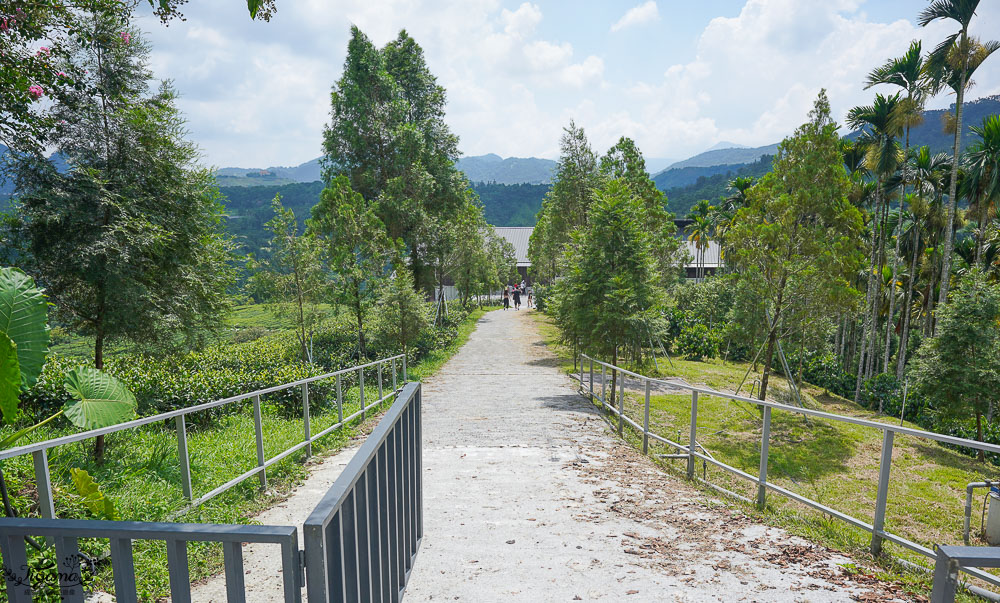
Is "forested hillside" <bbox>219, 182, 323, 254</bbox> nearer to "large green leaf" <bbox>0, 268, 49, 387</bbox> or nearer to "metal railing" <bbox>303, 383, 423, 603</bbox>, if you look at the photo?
"large green leaf" <bbox>0, 268, 49, 387</bbox>

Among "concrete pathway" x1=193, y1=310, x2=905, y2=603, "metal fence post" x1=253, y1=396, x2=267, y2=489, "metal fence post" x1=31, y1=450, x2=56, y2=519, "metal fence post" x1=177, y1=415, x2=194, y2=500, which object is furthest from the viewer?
"metal fence post" x1=253, y1=396, x2=267, y2=489

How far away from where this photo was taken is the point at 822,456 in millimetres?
12047

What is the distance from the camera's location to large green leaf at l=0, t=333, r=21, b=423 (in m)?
2.20

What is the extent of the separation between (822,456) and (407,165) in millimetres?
18368

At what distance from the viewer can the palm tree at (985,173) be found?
20844mm

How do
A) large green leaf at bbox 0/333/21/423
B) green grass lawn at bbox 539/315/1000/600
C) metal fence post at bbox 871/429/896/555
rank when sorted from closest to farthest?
1. large green leaf at bbox 0/333/21/423
2. metal fence post at bbox 871/429/896/555
3. green grass lawn at bbox 539/315/1000/600

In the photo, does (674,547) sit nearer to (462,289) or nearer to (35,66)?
(35,66)

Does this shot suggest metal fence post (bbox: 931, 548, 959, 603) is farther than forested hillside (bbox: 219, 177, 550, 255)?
No

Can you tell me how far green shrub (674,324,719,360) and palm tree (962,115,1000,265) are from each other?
12.3m

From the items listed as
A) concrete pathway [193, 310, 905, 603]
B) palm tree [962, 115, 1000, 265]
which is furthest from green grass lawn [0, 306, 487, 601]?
palm tree [962, 115, 1000, 265]

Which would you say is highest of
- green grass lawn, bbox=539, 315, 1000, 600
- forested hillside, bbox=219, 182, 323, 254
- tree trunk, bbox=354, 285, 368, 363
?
forested hillside, bbox=219, 182, 323, 254

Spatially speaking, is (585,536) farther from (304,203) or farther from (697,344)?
(304,203)

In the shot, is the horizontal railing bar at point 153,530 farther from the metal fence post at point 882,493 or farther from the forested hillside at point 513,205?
the forested hillside at point 513,205

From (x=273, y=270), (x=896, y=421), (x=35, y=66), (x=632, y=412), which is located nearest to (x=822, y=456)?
(x=632, y=412)
